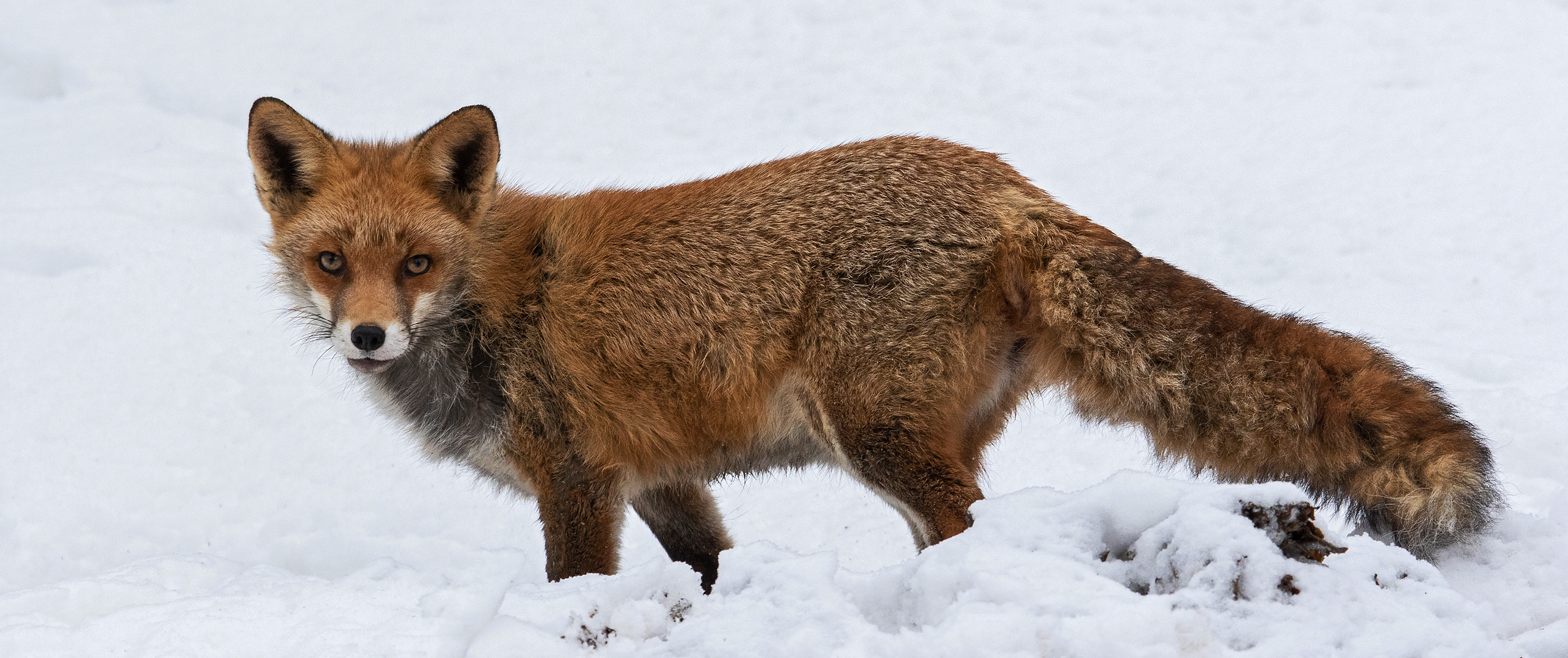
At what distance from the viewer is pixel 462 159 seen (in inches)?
162

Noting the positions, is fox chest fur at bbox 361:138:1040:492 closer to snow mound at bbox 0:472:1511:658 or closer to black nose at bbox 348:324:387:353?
black nose at bbox 348:324:387:353

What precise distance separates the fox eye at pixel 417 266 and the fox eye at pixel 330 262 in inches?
8.0

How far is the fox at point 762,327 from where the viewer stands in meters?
3.53

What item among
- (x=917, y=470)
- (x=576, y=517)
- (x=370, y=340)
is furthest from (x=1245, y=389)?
(x=370, y=340)

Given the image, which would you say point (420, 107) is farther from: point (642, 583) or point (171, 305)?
point (642, 583)

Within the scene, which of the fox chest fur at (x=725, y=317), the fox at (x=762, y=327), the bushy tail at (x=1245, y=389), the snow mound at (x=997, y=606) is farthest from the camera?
the fox chest fur at (x=725, y=317)

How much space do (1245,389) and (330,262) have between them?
2.94 meters

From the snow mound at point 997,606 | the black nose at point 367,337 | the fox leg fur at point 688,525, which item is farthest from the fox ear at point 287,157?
the fox leg fur at point 688,525

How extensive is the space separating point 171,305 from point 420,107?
330cm

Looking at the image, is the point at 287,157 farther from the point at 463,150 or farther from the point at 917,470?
the point at 917,470

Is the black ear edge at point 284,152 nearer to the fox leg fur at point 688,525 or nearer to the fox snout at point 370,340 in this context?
the fox snout at point 370,340

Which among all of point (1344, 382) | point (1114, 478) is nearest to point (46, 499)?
point (1114, 478)

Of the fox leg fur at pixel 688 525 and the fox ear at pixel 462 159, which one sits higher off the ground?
the fox ear at pixel 462 159

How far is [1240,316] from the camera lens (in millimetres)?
3545
